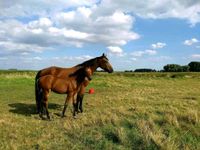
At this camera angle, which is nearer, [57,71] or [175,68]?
[57,71]

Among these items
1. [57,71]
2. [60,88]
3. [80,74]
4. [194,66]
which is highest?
[194,66]

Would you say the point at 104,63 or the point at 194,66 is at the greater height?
the point at 194,66

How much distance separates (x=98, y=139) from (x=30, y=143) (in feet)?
5.91

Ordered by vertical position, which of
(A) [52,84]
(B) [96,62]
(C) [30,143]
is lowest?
(C) [30,143]

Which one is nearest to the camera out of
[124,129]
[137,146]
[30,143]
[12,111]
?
[137,146]

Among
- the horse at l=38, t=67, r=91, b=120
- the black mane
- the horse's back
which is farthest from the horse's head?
the horse's back

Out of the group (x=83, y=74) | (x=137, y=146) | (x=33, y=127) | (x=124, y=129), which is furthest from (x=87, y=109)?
(x=137, y=146)

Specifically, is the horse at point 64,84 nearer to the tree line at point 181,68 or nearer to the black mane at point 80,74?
the black mane at point 80,74

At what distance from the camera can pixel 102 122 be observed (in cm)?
1059

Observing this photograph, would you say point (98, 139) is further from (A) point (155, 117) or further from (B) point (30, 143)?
(A) point (155, 117)

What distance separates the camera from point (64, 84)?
12828 mm

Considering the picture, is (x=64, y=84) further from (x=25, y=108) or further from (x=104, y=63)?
(x=25, y=108)

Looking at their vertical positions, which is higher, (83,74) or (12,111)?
(83,74)

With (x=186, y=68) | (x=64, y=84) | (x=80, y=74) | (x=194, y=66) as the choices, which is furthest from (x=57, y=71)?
(x=194, y=66)
